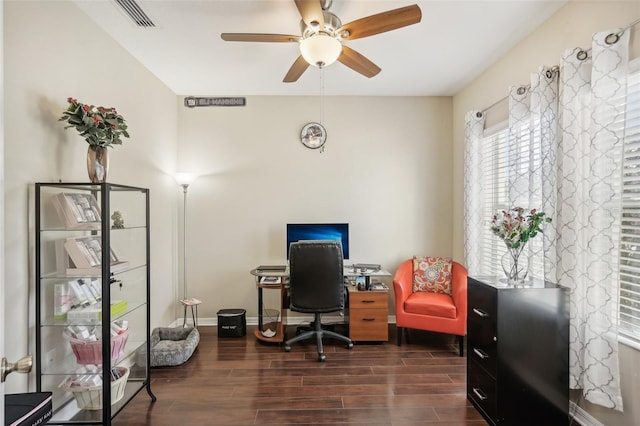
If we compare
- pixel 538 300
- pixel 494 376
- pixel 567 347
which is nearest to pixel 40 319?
pixel 494 376

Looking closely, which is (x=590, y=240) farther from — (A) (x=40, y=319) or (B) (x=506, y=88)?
(A) (x=40, y=319)

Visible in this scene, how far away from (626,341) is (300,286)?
7.76ft

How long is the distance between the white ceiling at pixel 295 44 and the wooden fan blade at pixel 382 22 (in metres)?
0.33

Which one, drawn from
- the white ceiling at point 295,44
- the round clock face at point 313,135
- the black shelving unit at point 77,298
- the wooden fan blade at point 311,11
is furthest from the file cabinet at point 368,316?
the wooden fan blade at point 311,11

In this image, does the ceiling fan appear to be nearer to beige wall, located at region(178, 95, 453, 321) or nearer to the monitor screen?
beige wall, located at region(178, 95, 453, 321)

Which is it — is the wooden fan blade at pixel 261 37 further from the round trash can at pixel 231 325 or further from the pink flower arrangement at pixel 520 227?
the round trash can at pixel 231 325

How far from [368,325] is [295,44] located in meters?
2.81

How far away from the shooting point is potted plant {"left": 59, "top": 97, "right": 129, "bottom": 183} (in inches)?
82.9

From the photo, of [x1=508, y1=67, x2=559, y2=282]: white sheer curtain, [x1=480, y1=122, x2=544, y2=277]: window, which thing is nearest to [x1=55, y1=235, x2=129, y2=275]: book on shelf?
[x1=508, y1=67, x2=559, y2=282]: white sheer curtain

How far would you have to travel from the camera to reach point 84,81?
2508 mm

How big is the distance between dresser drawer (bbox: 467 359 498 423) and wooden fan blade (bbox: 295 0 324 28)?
8.09 ft

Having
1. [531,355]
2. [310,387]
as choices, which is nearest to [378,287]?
[310,387]

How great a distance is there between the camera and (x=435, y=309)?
3.44 metres

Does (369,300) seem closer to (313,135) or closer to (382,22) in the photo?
(313,135)
